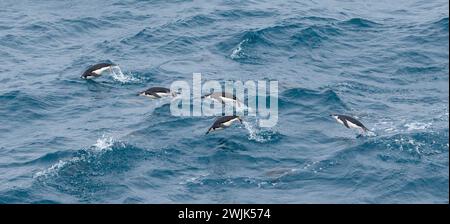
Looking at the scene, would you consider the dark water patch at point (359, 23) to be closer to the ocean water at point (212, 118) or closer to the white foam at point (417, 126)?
the ocean water at point (212, 118)

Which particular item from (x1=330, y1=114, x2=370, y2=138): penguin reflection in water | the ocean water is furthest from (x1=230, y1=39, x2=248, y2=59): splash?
(x1=330, y1=114, x2=370, y2=138): penguin reflection in water

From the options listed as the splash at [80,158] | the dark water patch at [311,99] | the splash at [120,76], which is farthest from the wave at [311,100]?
the splash at [80,158]

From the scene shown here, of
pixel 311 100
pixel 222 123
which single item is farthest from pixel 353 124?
pixel 222 123

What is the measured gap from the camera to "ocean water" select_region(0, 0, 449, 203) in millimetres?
29594

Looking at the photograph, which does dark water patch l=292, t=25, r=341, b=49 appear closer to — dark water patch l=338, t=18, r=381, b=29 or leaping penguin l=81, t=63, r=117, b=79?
dark water patch l=338, t=18, r=381, b=29

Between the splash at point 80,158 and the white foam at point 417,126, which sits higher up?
the white foam at point 417,126

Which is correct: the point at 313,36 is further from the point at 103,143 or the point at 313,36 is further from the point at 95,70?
the point at 103,143

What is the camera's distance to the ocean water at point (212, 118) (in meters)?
29.6

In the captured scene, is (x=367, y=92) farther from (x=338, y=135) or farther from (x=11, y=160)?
(x=11, y=160)

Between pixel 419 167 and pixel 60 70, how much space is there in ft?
70.6

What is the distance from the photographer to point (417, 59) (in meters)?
42.7

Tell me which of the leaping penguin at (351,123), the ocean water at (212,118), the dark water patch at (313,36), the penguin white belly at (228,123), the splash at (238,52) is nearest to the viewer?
the ocean water at (212,118)
